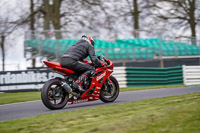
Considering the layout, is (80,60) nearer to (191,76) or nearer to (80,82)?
(80,82)

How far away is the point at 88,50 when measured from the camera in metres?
7.13

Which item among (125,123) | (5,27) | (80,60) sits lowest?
(125,123)

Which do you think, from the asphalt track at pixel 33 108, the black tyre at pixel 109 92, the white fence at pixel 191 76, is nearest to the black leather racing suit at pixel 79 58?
the black tyre at pixel 109 92

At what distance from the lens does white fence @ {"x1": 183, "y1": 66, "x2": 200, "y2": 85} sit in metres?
14.4

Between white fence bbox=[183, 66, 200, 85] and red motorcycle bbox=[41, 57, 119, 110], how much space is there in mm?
7456

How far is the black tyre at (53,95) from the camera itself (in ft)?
20.7

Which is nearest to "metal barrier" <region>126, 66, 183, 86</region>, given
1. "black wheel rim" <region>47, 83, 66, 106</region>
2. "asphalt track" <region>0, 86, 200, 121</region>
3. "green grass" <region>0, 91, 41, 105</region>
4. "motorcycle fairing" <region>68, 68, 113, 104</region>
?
"green grass" <region>0, 91, 41, 105</region>

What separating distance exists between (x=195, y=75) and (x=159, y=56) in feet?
9.77

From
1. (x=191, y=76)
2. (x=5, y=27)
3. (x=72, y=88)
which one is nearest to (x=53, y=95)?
(x=72, y=88)

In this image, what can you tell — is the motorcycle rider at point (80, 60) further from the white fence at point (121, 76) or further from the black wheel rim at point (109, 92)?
the white fence at point (121, 76)

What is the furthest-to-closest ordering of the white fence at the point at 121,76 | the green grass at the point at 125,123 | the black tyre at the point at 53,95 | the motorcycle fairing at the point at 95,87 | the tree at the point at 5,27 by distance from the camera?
1. the tree at the point at 5,27
2. the white fence at the point at 121,76
3. the motorcycle fairing at the point at 95,87
4. the black tyre at the point at 53,95
5. the green grass at the point at 125,123

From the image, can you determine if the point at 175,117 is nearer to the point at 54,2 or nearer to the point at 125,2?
the point at 54,2

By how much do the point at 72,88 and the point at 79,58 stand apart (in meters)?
0.71

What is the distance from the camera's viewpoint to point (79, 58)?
23.0 ft
